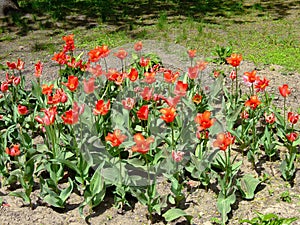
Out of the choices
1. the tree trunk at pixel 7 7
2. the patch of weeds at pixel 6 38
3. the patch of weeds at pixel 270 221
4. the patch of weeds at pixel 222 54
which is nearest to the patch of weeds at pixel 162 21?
the patch of weeds at pixel 222 54

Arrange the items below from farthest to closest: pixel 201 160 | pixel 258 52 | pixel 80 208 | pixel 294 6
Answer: pixel 294 6 → pixel 258 52 → pixel 201 160 → pixel 80 208

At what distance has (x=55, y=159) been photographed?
3.79 meters

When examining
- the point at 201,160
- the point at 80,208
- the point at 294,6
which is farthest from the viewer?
the point at 294,6

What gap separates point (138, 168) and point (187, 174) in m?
0.41

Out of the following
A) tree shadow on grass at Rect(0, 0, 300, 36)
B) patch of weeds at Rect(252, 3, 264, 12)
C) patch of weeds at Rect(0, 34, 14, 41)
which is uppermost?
tree shadow on grass at Rect(0, 0, 300, 36)

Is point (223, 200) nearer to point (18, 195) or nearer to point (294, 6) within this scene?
point (18, 195)

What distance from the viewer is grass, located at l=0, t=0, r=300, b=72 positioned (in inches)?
295

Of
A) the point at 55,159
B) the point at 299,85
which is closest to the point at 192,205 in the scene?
the point at 55,159

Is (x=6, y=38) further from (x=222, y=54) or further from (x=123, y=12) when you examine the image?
(x=222, y=54)

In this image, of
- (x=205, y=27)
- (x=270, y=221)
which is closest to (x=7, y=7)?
(x=205, y=27)

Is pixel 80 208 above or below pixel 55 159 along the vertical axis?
below

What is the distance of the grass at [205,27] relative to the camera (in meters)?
7.48

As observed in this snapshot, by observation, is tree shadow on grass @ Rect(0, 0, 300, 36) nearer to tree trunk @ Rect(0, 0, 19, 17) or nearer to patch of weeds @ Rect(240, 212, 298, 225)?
tree trunk @ Rect(0, 0, 19, 17)

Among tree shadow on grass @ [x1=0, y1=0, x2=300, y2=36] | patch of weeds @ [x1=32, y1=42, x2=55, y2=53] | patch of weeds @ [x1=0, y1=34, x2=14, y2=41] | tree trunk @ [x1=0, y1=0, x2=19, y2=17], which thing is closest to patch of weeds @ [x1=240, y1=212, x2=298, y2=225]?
patch of weeds @ [x1=32, y1=42, x2=55, y2=53]
